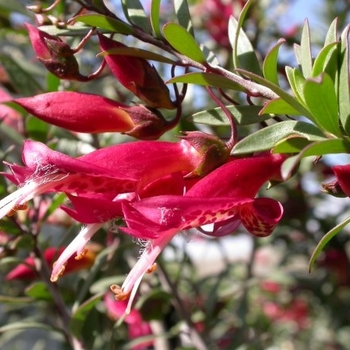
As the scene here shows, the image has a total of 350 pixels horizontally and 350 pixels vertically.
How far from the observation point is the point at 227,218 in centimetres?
78

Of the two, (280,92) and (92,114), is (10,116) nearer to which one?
(92,114)

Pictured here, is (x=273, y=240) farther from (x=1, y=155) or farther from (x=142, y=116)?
(x=142, y=116)

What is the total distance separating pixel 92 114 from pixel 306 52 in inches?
10.8

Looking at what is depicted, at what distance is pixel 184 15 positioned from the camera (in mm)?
897

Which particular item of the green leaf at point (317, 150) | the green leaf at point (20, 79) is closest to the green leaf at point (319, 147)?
the green leaf at point (317, 150)

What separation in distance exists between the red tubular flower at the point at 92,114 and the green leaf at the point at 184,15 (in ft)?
0.40

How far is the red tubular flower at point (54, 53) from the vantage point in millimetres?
871

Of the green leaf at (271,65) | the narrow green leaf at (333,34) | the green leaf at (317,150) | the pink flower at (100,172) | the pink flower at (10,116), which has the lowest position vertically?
the pink flower at (10,116)

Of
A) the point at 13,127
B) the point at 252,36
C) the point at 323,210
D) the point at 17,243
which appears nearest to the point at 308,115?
the point at 17,243

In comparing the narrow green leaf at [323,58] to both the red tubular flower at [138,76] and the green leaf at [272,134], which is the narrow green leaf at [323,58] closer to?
the green leaf at [272,134]

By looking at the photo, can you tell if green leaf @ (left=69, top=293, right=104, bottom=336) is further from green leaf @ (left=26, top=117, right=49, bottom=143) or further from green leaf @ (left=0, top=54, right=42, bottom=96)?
green leaf @ (left=0, top=54, right=42, bottom=96)

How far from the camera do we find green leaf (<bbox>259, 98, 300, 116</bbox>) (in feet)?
2.30

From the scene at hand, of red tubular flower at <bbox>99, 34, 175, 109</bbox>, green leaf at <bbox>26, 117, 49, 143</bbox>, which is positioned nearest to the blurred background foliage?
green leaf at <bbox>26, 117, 49, 143</bbox>

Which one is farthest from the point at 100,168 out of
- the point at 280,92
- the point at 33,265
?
the point at 33,265
